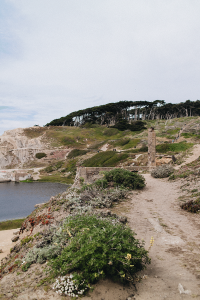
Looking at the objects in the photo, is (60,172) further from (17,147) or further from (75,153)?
(17,147)

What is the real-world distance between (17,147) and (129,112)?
153 feet

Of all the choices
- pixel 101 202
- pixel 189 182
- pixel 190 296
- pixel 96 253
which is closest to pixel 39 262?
pixel 96 253

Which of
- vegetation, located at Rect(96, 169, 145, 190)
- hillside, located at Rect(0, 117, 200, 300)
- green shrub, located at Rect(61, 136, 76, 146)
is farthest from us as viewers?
green shrub, located at Rect(61, 136, 76, 146)

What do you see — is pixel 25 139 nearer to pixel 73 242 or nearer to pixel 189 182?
pixel 189 182

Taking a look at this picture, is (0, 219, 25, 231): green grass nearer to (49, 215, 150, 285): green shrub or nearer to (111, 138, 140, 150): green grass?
(49, 215, 150, 285): green shrub

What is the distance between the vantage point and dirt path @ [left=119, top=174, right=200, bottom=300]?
321 centimetres

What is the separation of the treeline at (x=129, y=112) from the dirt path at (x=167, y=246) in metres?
61.5

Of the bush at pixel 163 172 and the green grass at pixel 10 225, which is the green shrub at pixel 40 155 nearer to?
the green grass at pixel 10 225

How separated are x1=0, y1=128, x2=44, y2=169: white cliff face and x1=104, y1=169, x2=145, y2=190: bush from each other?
5039cm

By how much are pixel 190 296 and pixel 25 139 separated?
66.9 m

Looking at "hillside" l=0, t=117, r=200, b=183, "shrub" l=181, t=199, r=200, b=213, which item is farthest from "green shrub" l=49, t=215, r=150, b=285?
"hillside" l=0, t=117, r=200, b=183

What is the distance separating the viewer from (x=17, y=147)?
6128 cm

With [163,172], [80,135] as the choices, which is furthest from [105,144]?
[163,172]

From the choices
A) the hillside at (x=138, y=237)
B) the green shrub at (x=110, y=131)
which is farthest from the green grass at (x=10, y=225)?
the green shrub at (x=110, y=131)
